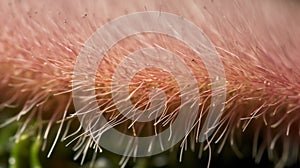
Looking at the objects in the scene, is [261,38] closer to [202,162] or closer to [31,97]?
[202,162]

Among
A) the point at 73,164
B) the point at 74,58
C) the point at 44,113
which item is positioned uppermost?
the point at 74,58

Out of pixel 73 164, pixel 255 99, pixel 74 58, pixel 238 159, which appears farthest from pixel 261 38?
pixel 73 164

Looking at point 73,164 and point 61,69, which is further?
point 73,164

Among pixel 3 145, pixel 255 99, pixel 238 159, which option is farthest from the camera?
pixel 3 145

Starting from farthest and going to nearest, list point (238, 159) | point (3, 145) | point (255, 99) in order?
point (3, 145) < point (238, 159) < point (255, 99)

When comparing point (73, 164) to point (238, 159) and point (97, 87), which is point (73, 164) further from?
point (238, 159)

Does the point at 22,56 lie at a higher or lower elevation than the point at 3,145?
higher
